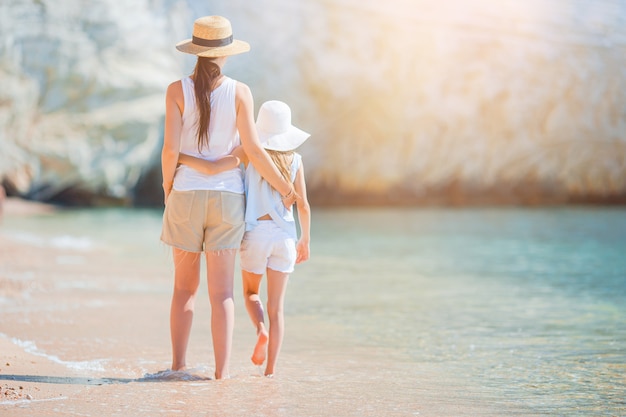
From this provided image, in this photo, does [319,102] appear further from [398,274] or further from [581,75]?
[398,274]

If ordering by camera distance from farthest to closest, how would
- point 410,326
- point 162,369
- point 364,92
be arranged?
point 364,92, point 410,326, point 162,369

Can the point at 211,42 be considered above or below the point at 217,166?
above

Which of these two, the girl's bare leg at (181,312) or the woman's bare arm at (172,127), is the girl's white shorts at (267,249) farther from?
the woman's bare arm at (172,127)

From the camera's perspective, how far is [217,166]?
12.5 feet

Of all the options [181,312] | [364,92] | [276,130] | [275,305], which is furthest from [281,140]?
[364,92]

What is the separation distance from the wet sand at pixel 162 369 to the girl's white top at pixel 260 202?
68cm

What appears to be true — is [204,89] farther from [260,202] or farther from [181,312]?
[181,312]

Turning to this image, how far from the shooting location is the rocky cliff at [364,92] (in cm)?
1719

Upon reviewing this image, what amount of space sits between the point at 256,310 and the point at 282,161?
660mm

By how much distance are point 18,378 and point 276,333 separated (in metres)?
1.09

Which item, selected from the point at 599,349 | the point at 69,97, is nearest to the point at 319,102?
the point at 69,97

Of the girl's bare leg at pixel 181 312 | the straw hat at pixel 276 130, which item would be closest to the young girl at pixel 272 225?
the straw hat at pixel 276 130

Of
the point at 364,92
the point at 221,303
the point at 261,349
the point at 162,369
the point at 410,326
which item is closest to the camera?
the point at 261,349

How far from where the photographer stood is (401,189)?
20.6m
